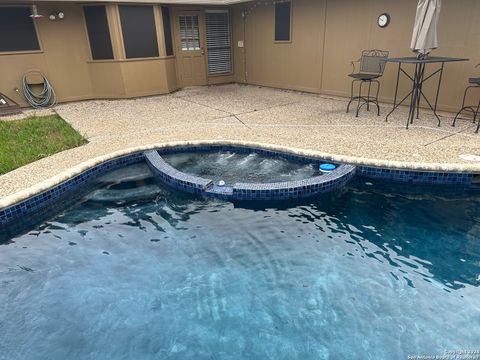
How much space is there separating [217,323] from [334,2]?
23.9 ft

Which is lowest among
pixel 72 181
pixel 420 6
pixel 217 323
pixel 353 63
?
pixel 217 323

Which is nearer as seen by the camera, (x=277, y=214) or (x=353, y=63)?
(x=277, y=214)

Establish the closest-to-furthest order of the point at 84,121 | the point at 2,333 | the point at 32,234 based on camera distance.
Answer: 1. the point at 2,333
2. the point at 32,234
3. the point at 84,121

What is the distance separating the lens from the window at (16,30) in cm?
740

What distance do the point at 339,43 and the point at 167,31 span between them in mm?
4385

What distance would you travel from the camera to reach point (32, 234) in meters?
3.79

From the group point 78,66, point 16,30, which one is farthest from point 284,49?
point 16,30

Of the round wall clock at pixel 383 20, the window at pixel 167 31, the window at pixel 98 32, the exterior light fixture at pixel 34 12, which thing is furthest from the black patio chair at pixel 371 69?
the exterior light fixture at pixel 34 12

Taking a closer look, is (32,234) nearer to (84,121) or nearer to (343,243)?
(343,243)

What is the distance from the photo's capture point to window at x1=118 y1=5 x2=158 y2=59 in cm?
A: 816

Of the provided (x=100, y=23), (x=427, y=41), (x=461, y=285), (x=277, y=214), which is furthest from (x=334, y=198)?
(x=100, y=23)

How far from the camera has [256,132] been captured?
5.85 m

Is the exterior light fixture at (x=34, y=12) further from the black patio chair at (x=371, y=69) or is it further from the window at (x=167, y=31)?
the black patio chair at (x=371, y=69)

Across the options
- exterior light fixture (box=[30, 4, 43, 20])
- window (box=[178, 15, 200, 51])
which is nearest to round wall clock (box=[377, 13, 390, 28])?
window (box=[178, 15, 200, 51])
